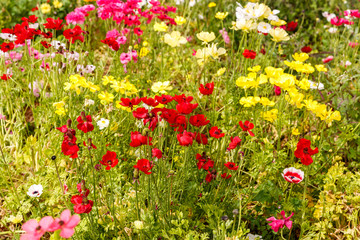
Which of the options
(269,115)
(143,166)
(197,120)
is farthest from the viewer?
(269,115)

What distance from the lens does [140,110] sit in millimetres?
1312

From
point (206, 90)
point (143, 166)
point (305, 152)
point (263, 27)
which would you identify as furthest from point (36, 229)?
point (263, 27)

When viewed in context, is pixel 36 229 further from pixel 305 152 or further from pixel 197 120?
pixel 305 152

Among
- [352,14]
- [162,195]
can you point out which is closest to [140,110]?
[162,195]

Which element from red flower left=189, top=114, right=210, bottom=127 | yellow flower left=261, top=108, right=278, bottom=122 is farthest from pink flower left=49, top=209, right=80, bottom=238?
yellow flower left=261, top=108, right=278, bottom=122

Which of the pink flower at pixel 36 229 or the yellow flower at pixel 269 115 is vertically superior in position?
the pink flower at pixel 36 229

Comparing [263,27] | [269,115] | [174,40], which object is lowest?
[269,115]

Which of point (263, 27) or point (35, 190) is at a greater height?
point (263, 27)

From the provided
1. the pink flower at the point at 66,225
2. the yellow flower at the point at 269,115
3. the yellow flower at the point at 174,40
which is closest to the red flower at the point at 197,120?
the yellow flower at the point at 269,115

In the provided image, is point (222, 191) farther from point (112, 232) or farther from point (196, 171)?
point (112, 232)

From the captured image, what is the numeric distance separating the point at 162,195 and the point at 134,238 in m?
0.28

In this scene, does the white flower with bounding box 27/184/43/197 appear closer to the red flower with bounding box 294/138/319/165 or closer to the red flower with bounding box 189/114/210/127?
the red flower with bounding box 189/114/210/127

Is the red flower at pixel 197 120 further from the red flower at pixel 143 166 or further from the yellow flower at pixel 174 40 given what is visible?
the yellow flower at pixel 174 40

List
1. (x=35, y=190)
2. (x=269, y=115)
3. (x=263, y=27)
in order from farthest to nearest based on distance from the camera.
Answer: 1. (x=263, y=27)
2. (x=269, y=115)
3. (x=35, y=190)
